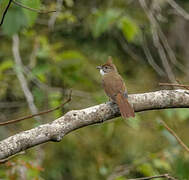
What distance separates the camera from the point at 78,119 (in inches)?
95.3

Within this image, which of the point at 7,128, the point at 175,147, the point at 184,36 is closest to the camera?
the point at 175,147

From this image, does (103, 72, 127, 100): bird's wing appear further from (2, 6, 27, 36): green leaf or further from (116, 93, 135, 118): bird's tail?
(2, 6, 27, 36): green leaf

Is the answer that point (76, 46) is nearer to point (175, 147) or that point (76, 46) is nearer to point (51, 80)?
point (51, 80)

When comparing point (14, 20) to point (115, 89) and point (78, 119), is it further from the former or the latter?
point (78, 119)

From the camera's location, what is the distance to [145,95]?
2.71 metres

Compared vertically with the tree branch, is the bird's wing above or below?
above

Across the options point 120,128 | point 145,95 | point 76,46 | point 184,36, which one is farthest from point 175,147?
point 184,36

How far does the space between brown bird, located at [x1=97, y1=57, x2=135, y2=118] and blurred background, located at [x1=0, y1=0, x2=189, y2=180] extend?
12 cm

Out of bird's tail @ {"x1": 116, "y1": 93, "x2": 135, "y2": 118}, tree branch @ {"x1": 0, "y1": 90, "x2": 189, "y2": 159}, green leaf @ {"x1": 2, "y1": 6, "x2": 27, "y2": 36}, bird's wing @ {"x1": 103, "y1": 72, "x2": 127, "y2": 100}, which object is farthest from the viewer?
bird's wing @ {"x1": 103, "y1": 72, "x2": 127, "y2": 100}

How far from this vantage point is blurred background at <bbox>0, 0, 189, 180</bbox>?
4102 mm

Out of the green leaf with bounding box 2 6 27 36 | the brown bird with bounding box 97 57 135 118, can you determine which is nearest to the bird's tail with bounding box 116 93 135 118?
the brown bird with bounding box 97 57 135 118

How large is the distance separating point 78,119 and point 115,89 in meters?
1.49

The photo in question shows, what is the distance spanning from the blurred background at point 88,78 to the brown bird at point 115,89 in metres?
0.12

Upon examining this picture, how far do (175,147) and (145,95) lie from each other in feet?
5.11
